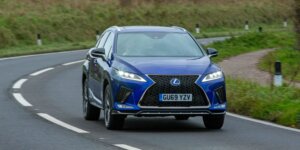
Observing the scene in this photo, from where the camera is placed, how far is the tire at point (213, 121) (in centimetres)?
1439

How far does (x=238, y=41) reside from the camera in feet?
140

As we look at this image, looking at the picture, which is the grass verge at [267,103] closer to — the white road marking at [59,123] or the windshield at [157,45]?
the windshield at [157,45]

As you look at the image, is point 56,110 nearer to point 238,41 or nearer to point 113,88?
point 113,88

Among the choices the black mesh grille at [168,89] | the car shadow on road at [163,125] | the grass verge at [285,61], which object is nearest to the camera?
the black mesh grille at [168,89]

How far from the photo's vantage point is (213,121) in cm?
1455

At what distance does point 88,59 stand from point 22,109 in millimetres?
2538

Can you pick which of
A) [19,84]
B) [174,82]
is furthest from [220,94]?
[19,84]

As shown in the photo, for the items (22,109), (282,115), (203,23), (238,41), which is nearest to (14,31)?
(238,41)

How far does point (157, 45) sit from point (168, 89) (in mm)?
1583

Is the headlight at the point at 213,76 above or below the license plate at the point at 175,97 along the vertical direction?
above

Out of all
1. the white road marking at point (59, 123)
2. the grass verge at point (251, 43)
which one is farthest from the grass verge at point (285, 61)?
the white road marking at point (59, 123)

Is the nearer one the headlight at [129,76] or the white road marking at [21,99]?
the headlight at [129,76]

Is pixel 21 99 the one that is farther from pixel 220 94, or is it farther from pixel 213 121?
pixel 220 94

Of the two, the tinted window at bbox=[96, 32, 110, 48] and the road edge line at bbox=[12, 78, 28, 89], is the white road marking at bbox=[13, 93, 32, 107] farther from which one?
the tinted window at bbox=[96, 32, 110, 48]
